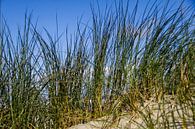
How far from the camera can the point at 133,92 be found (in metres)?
2.54

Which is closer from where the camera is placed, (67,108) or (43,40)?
(67,108)

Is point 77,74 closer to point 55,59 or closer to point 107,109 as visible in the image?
point 55,59

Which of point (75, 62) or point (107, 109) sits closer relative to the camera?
point (107, 109)

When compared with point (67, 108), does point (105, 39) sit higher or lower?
higher

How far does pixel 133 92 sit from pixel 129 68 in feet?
0.68

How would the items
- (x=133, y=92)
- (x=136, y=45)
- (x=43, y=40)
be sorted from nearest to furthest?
(x=133, y=92), (x=136, y=45), (x=43, y=40)

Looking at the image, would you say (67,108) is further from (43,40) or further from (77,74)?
(43,40)

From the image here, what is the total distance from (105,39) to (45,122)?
2.37ft

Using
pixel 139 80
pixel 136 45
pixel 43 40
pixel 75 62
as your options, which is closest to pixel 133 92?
pixel 139 80

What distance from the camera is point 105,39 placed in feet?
9.12

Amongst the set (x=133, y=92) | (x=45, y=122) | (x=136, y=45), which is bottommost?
(x=45, y=122)

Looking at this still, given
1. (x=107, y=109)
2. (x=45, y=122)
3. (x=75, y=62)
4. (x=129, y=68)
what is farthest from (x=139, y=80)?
(x=45, y=122)

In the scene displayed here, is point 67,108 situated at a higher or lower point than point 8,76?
lower

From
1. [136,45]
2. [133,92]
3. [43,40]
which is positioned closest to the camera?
[133,92]
